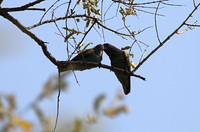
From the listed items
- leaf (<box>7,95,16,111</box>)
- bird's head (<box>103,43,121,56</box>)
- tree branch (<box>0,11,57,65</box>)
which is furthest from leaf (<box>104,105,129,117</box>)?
bird's head (<box>103,43,121,56</box>)

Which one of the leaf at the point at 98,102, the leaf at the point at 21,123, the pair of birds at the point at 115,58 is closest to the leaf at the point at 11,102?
the leaf at the point at 21,123

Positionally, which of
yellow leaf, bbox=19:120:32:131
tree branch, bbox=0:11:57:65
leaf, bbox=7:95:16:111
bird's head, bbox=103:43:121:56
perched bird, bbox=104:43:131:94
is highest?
tree branch, bbox=0:11:57:65

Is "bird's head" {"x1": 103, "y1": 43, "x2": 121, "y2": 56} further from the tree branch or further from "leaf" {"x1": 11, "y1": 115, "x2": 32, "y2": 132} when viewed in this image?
"leaf" {"x1": 11, "y1": 115, "x2": 32, "y2": 132}

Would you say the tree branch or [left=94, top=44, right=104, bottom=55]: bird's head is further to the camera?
[left=94, top=44, right=104, bottom=55]: bird's head

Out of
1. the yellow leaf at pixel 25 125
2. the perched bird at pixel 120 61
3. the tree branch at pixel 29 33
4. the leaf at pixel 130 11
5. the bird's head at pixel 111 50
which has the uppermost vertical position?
the leaf at pixel 130 11

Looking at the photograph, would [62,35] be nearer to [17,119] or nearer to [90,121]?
[90,121]

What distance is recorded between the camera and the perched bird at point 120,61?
214 inches

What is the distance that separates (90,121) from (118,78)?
3571mm

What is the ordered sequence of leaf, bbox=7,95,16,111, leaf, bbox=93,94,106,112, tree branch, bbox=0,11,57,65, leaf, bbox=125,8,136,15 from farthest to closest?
leaf, bbox=125,8,136,15 → tree branch, bbox=0,11,57,65 → leaf, bbox=93,94,106,112 → leaf, bbox=7,95,16,111

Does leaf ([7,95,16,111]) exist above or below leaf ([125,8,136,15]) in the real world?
below

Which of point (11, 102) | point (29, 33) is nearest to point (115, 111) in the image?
point (11, 102)

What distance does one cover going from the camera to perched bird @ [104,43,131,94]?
17.9ft

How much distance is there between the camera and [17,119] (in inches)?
59.1

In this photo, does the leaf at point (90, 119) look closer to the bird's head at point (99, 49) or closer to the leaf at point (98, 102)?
the leaf at point (98, 102)
